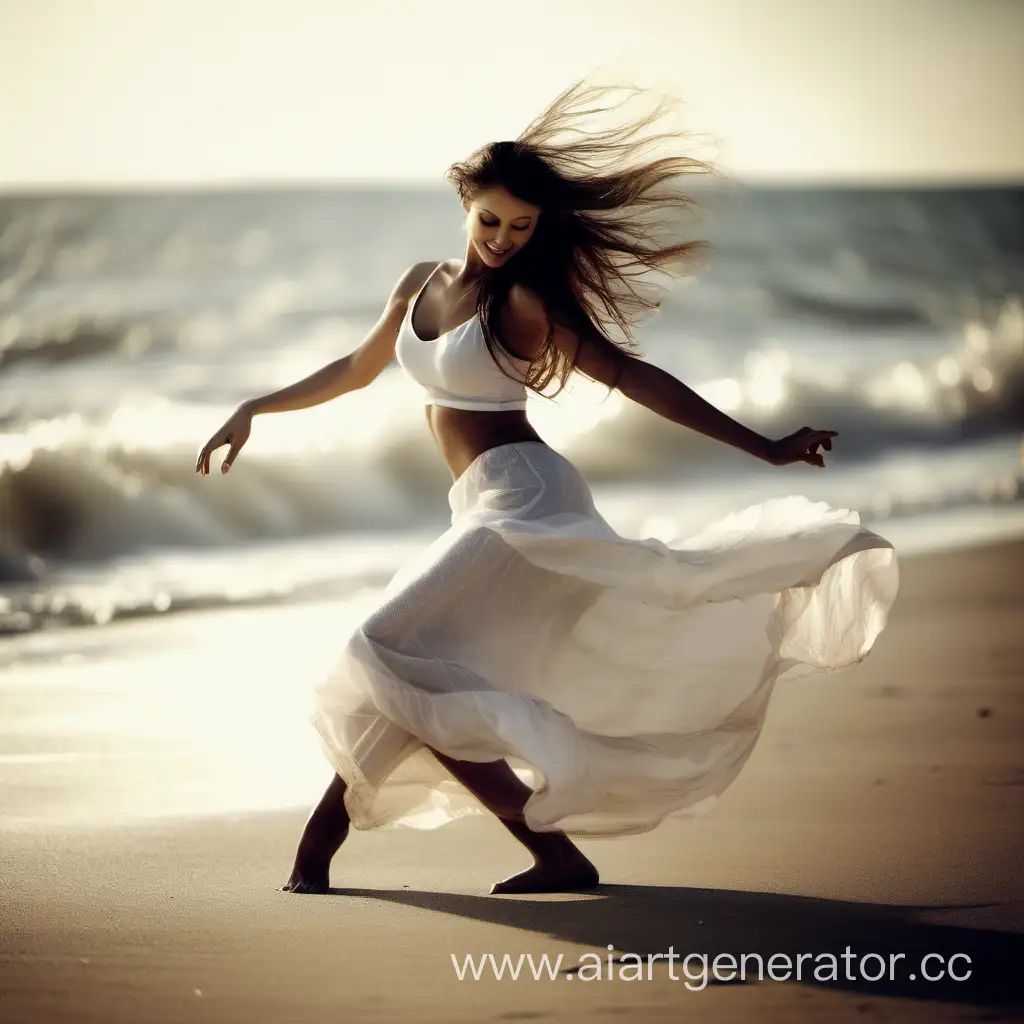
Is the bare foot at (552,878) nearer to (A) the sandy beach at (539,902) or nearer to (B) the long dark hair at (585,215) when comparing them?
(A) the sandy beach at (539,902)

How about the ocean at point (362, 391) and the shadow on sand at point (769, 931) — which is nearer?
the shadow on sand at point (769, 931)

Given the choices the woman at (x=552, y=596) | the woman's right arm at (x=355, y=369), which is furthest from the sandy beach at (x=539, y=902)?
the woman's right arm at (x=355, y=369)

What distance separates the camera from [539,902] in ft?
12.5

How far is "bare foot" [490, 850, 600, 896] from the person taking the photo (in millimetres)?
3895

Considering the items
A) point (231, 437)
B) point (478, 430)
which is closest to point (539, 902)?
point (478, 430)

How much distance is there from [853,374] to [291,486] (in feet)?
27.7

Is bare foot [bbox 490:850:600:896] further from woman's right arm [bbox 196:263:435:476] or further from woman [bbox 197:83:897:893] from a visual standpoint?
woman's right arm [bbox 196:263:435:476]

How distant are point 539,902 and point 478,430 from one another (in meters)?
1.14

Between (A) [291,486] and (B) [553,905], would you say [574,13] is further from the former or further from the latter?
(B) [553,905]

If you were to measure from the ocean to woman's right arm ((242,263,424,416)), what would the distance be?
65 centimetres

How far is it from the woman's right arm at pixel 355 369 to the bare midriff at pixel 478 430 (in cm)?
29

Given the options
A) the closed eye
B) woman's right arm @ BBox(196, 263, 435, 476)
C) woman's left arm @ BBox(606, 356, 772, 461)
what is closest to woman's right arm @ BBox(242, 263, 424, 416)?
woman's right arm @ BBox(196, 263, 435, 476)

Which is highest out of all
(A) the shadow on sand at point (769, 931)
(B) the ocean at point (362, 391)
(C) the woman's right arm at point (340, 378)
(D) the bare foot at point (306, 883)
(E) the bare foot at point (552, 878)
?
(C) the woman's right arm at point (340, 378)

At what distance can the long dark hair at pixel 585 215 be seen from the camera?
13.2ft
